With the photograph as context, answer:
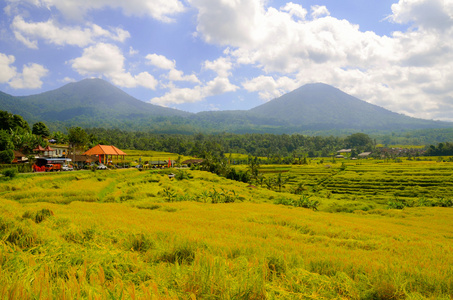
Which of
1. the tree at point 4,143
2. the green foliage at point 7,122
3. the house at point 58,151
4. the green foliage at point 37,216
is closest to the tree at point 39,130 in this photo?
the green foliage at point 7,122

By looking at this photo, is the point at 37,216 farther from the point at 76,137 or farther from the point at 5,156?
the point at 76,137

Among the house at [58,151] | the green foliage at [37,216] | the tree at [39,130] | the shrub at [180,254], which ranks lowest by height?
the house at [58,151]

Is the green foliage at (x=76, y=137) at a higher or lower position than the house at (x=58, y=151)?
higher

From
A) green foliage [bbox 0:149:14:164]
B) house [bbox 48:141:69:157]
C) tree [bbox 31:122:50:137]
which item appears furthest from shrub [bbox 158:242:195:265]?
tree [bbox 31:122:50:137]

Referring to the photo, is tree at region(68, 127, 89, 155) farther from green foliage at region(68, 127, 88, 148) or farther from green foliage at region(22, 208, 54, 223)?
green foliage at region(22, 208, 54, 223)

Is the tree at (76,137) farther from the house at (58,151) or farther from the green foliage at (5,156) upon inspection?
the green foliage at (5,156)

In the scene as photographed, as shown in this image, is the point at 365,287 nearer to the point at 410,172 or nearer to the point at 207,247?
the point at 207,247

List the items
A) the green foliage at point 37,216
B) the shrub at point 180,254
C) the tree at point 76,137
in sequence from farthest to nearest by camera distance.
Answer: the tree at point 76,137
the green foliage at point 37,216
the shrub at point 180,254

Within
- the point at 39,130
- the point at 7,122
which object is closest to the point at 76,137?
the point at 7,122

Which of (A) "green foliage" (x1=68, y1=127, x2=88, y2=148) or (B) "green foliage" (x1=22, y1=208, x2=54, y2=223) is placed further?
(A) "green foliage" (x1=68, y1=127, x2=88, y2=148)

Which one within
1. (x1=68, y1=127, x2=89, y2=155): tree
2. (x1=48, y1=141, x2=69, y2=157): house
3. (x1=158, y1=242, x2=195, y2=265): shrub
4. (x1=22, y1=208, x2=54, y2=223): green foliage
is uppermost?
(x1=68, y1=127, x2=89, y2=155): tree

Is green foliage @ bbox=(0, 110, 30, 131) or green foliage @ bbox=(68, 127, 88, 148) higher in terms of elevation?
green foliage @ bbox=(0, 110, 30, 131)

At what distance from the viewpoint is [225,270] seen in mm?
3230

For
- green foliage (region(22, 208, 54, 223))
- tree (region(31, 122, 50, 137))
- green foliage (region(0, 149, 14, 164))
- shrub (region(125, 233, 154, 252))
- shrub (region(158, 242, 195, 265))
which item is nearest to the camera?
shrub (region(158, 242, 195, 265))
